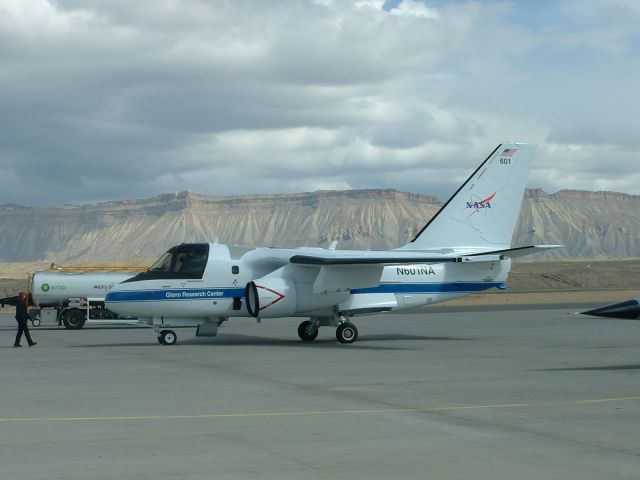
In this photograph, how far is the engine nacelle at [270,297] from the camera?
2494 cm

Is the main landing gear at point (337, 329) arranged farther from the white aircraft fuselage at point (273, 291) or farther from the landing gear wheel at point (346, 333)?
the white aircraft fuselage at point (273, 291)

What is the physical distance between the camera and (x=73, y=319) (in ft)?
130

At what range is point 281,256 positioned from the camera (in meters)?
26.0

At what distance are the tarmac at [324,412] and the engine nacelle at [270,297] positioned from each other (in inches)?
46.8

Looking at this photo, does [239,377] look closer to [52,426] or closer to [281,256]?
[52,426]

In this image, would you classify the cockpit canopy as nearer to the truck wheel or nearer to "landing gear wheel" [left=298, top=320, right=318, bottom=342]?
"landing gear wheel" [left=298, top=320, right=318, bottom=342]

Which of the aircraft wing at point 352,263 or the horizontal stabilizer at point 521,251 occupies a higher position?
the horizontal stabilizer at point 521,251

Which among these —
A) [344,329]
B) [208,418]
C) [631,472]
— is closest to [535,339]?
[344,329]

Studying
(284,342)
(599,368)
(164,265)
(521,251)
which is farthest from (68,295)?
(599,368)

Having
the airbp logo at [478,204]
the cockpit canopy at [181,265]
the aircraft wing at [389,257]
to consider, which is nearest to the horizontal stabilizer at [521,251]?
the aircraft wing at [389,257]

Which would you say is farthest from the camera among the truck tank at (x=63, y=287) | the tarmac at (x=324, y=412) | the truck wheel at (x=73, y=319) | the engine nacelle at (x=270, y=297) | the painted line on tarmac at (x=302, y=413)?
the truck tank at (x=63, y=287)

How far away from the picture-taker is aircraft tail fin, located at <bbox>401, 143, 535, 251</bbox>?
28.6m

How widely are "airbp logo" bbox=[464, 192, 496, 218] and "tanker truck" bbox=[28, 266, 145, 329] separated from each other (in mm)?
18280

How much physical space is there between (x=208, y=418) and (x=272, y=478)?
12.2 feet
